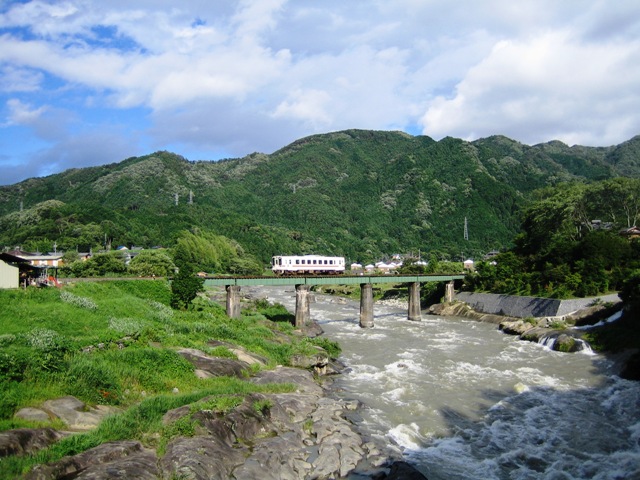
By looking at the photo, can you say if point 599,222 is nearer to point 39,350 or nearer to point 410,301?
point 410,301

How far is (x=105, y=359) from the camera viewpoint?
2208 cm

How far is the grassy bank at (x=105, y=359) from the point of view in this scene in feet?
52.0

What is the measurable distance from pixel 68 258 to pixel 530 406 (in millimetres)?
112968

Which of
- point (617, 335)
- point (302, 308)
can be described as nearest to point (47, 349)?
point (302, 308)

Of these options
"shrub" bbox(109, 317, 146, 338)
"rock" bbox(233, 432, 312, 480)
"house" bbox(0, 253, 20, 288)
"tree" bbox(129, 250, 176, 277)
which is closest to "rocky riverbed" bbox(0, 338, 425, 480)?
"rock" bbox(233, 432, 312, 480)

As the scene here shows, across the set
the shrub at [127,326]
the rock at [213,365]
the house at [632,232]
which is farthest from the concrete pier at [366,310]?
the house at [632,232]

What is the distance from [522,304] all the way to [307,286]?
1135 inches

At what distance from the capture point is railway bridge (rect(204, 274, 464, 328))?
51562 mm

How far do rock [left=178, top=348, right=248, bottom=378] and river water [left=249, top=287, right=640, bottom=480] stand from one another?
22.6 ft

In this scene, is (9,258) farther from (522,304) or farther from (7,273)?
(522,304)

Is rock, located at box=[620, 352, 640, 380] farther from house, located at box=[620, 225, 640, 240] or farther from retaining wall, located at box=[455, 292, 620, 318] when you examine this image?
house, located at box=[620, 225, 640, 240]

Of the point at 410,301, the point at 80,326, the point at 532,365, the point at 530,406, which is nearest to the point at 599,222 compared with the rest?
the point at 410,301

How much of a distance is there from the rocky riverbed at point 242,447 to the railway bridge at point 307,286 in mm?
29615

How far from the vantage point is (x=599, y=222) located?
9075 centimetres
